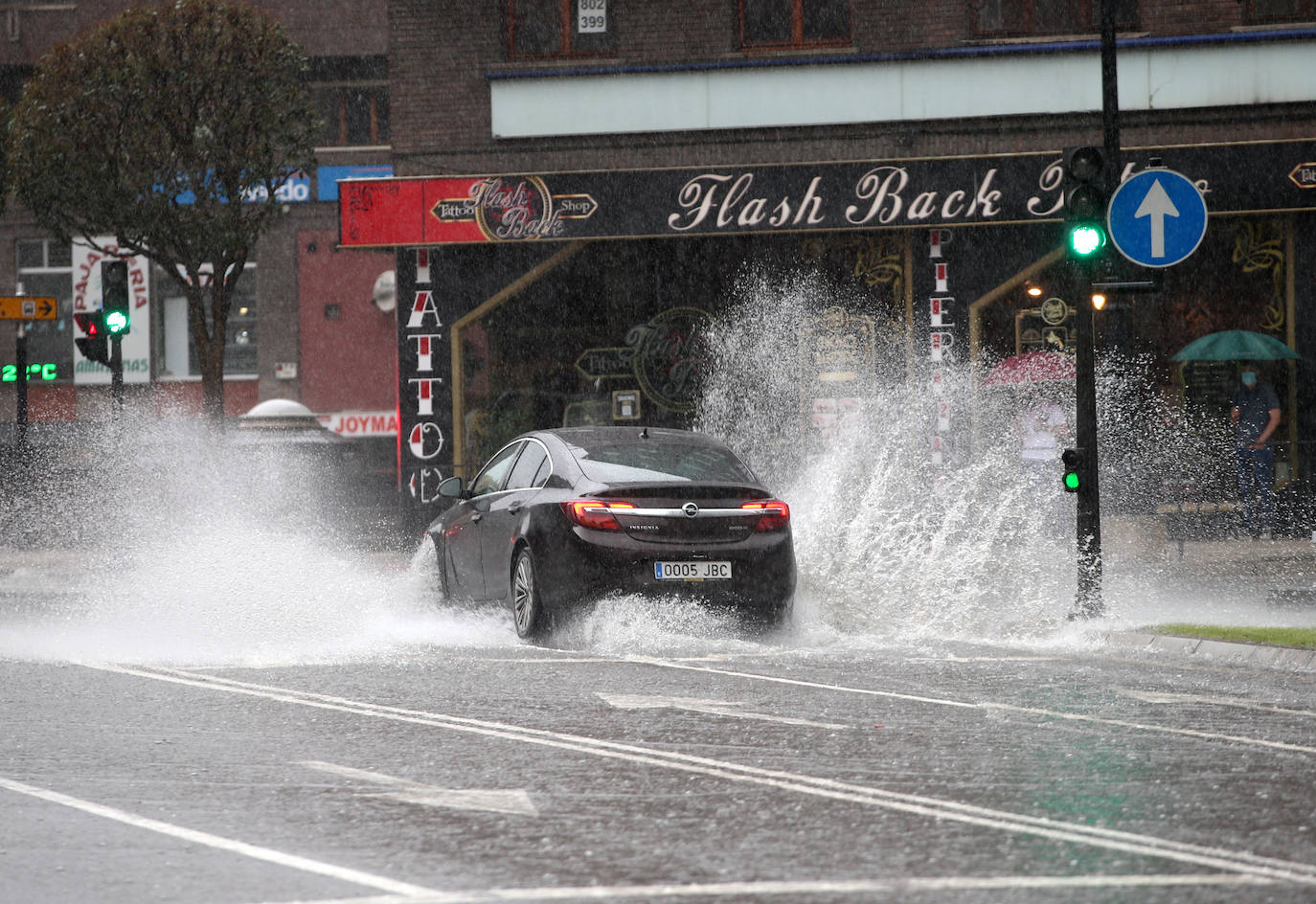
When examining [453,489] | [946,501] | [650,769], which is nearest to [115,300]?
[453,489]

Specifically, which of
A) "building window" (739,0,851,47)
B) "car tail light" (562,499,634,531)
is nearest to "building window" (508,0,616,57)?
"building window" (739,0,851,47)

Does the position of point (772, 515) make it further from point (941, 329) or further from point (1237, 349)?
point (941, 329)

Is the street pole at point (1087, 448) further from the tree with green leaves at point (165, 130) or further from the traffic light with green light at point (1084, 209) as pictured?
the tree with green leaves at point (165, 130)

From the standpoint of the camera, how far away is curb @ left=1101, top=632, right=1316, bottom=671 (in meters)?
10.7

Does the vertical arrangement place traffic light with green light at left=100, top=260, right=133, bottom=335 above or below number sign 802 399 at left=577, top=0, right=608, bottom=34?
below

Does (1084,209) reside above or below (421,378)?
above

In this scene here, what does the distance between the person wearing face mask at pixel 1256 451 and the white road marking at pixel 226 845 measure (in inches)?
598

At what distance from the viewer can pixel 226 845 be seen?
18.9 ft

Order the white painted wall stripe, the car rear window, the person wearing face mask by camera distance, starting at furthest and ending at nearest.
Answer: the white painted wall stripe < the person wearing face mask < the car rear window

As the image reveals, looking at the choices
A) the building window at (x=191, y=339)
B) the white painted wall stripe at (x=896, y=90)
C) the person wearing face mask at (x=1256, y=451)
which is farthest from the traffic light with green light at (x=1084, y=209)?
the building window at (x=191, y=339)

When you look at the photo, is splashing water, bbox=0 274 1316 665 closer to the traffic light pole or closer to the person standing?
the person standing

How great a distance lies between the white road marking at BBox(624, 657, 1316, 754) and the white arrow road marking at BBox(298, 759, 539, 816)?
2.98 meters

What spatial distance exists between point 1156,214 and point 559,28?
11.3 meters

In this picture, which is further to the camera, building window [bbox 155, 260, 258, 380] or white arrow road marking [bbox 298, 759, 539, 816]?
building window [bbox 155, 260, 258, 380]
